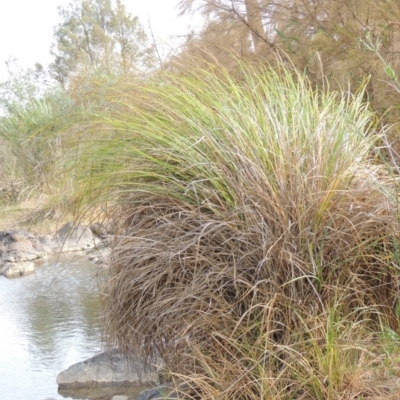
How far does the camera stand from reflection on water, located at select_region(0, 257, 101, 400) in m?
4.59

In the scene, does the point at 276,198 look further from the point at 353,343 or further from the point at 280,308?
the point at 353,343

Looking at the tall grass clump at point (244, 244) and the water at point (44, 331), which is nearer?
the tall grass clump at point (244, 244)

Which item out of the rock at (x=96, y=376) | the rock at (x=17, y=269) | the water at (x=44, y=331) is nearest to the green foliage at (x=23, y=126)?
the rock at (x=17, y=269)

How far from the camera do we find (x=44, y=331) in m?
5.82

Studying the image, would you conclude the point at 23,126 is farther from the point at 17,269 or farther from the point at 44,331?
the point at 44,331

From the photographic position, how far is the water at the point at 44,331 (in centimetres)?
457

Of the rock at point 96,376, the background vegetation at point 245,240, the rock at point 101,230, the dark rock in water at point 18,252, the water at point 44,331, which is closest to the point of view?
the background vegetation at point 245,240

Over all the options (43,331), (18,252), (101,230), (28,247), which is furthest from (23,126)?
(101,230)

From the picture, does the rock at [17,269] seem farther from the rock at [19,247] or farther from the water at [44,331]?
the water at [44,331]

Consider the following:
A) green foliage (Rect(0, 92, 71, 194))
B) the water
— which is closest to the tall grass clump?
the water

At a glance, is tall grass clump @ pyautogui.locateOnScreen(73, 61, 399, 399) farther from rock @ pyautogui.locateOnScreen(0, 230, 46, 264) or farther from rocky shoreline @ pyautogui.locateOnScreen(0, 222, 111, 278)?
rock @ pyautogui.locateOnScreen(0, 230, 46, 264)

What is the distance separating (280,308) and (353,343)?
28 cm

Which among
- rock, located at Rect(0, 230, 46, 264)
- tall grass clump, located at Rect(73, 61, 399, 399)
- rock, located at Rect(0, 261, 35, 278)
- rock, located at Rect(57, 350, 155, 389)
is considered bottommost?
rock, located at Rect(57, 350, 155, 389)

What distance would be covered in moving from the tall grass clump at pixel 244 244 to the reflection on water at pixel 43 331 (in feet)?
3.45
